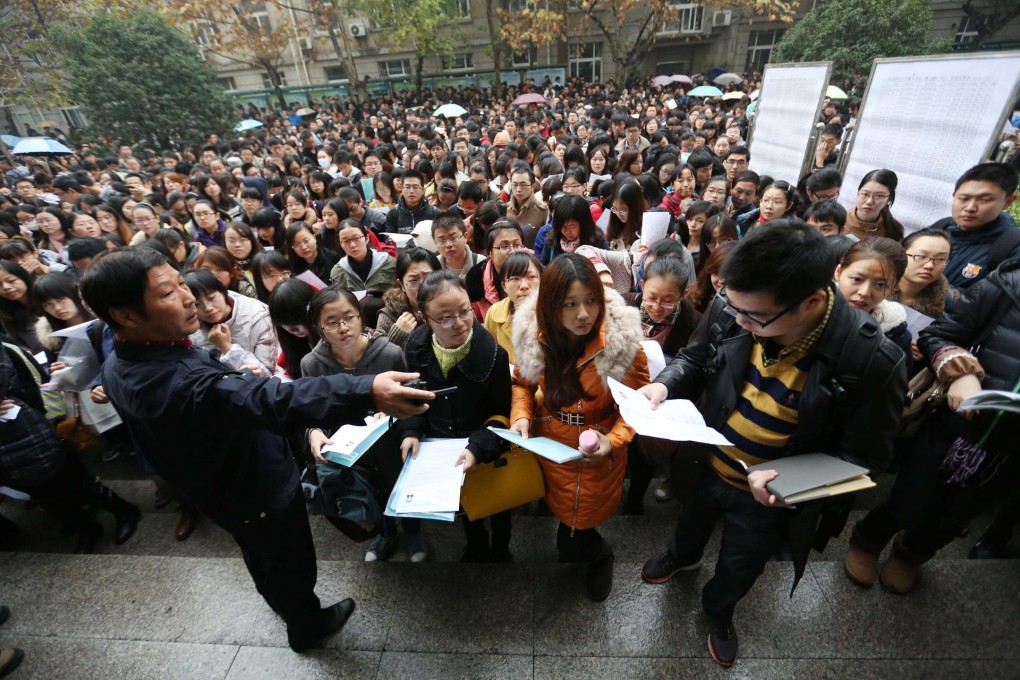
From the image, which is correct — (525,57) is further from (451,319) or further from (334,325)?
(451,319)

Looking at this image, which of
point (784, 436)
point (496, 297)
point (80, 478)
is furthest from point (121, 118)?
point (784, 436)

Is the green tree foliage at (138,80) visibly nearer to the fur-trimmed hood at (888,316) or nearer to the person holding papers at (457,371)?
the person holding papers at (457,371)

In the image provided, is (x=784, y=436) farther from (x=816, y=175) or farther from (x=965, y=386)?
(x=816, y=175)

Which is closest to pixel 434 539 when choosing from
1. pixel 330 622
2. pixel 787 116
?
pixel 330 622

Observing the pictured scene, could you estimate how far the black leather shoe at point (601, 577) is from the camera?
2369 mm

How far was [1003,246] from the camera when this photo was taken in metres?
2.84

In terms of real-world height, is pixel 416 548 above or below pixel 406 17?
below

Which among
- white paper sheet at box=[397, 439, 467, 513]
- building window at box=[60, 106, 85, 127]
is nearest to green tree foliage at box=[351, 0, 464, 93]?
building window at box=[60, 106, 85, 127]

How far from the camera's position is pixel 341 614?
2369 millimetres

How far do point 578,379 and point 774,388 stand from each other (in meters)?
0.81

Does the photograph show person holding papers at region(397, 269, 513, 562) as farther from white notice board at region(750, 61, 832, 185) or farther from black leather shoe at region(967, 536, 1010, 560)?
white notice board at region(750, 61, 832, 185)

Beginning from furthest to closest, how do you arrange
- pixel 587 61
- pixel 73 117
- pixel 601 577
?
1. pixel 587 61
2. pixel 73 117
3. pixel 601 577

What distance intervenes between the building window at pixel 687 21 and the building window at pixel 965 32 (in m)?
12.7

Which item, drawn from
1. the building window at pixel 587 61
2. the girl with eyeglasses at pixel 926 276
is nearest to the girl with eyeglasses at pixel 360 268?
the girl with eyeglasses at pixel 926 276
